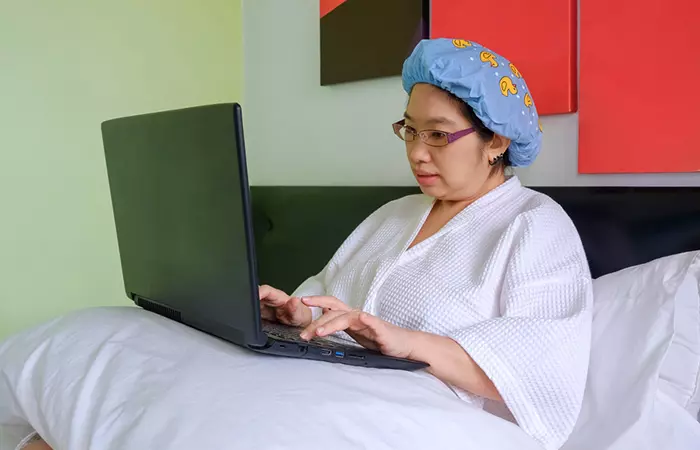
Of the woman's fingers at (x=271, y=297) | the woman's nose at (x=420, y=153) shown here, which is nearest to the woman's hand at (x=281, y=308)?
the woman's fingers at (x=271, y=297)

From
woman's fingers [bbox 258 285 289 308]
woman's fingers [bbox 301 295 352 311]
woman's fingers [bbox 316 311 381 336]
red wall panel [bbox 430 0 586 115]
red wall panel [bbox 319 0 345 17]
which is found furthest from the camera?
red wall panel [bbox 319 0 345 17]

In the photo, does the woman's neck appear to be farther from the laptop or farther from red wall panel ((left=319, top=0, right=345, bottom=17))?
red wall panel ((left=319, top=0, right=345, bottom=17))

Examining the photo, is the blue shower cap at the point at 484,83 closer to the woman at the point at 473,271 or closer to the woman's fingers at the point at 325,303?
the woman at the point at 473,271

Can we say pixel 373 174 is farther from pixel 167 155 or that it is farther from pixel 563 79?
pixel 167 155

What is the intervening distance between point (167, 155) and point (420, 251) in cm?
52

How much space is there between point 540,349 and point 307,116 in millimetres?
1348

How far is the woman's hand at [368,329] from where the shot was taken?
0.91 m

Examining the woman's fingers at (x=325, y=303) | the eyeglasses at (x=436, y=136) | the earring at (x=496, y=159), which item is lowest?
the woman's fingers at (x=325, y=303)

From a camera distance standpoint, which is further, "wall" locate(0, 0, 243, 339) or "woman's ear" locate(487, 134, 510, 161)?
"wall" locate(0, 0, 243, 339)

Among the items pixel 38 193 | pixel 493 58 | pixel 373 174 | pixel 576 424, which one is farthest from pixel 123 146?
pixel 38 193

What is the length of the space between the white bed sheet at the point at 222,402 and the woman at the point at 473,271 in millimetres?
119

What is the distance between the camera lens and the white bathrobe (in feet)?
3.23

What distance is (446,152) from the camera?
1238 millimetres

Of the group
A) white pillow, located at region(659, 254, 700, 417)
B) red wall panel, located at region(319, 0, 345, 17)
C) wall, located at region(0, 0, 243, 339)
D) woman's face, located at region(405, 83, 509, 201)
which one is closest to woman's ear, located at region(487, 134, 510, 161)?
woman's face, located at region(405, 83, 509, 201)
